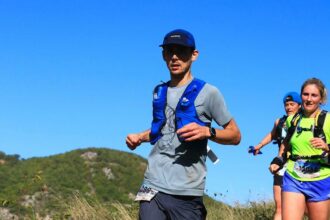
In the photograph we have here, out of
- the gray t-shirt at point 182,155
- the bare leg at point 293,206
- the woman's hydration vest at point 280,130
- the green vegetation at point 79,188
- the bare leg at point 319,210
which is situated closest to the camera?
the gray t-shirt at point 182,155

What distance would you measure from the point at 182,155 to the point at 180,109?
1.06 ft

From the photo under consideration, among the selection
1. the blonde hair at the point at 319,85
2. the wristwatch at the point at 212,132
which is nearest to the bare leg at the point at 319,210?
the blonde hair at the point at 319,85

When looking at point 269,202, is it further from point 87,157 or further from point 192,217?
point 87,157

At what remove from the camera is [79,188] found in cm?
9181

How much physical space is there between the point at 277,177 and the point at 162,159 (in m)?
4.67

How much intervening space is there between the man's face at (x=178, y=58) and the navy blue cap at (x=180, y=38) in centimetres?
5

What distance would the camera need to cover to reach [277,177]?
8945mm

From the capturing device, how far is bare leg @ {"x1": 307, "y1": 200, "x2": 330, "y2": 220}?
20.9ft

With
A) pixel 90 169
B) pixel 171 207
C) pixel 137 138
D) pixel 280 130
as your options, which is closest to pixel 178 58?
pixel 137 138

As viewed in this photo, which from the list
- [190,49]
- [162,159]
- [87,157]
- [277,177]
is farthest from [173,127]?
[87,157]

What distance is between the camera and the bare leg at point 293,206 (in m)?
6.27

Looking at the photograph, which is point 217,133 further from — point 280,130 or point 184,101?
point 280,130

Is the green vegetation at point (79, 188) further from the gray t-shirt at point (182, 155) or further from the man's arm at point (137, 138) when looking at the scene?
the gray t-shirt at point (182, 155)

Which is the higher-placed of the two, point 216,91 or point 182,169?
point 216,91
